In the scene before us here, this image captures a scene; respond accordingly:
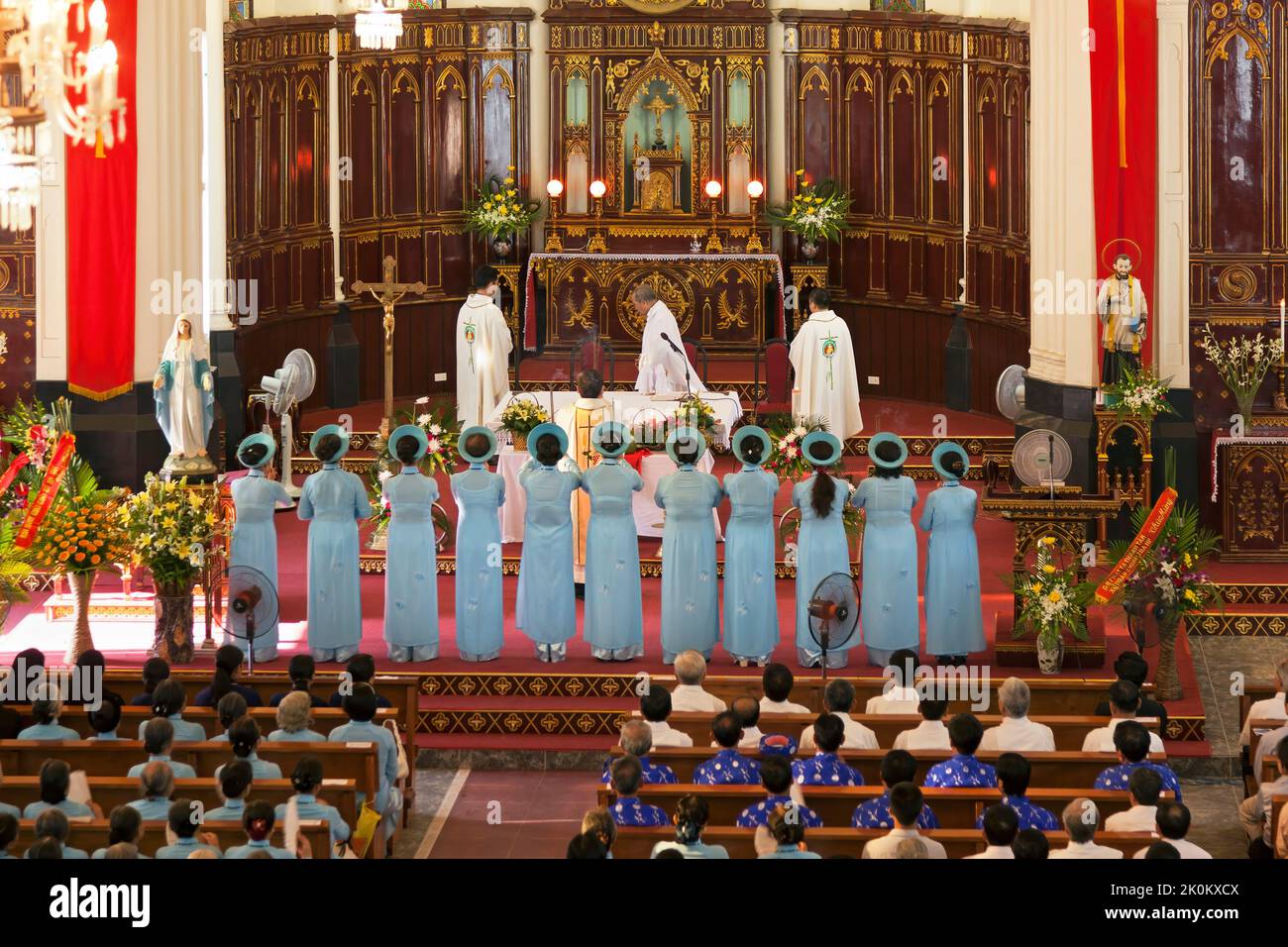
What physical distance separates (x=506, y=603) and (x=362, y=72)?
9.58 m

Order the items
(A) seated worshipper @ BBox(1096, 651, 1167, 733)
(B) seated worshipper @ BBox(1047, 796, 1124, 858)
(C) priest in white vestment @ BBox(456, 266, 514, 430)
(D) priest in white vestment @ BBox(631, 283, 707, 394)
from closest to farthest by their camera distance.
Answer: (B) seated worshipper @ BBox(1047, 796, 1124, 858) < (A) seated worshipper @ BBox(1096, 651, 1167, 733) < (D) priest in white vestment @ BBox(631, 283, 707, 394) < (C) priest in white vestment @ BBox(456, 266, 514, 430)

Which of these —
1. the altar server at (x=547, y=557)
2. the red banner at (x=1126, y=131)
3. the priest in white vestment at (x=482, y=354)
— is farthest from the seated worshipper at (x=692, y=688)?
the priest in white vestment at (x=482, y=354)

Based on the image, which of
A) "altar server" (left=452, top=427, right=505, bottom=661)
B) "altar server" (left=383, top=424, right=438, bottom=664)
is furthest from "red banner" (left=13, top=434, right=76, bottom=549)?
"altar server" (left=452, top=427, right=505, bottom=661)

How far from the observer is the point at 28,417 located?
1856cm

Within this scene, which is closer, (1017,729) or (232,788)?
(232,788)

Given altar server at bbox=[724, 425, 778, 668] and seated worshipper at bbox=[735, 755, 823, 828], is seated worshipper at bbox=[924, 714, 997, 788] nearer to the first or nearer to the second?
seated worshipper at bbox=[735, 755, 823, 828]

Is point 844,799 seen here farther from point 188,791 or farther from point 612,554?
point 612,554

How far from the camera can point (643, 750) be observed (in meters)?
10.8

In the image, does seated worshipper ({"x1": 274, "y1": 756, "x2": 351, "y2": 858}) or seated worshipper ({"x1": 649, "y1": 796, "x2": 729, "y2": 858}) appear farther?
seated worshipper ({"x1": 274, "y1": 756, "x2": 351, "y2": 858})

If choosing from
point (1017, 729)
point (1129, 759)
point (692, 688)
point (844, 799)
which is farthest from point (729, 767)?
point (1129, 759)

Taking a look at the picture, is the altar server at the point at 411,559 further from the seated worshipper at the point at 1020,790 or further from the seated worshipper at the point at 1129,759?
the seated worshipper at the point at 1020,790

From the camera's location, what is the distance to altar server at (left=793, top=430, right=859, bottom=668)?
1472 cm

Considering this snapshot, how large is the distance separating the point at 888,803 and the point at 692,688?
7.70 feet

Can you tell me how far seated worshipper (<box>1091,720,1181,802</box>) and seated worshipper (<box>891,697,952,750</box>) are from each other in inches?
39.3
